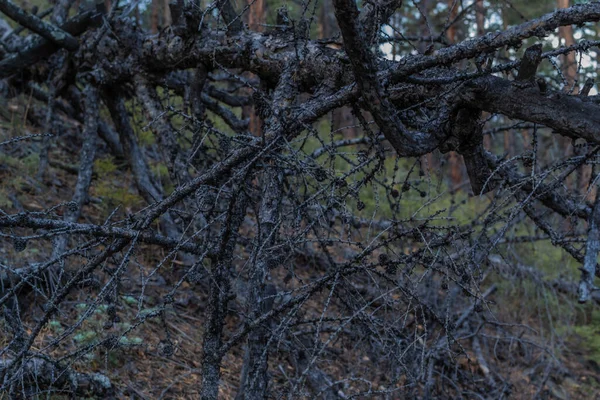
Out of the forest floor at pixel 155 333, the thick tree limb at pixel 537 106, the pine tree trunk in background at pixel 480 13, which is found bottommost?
the forest floor at pixel 155 333

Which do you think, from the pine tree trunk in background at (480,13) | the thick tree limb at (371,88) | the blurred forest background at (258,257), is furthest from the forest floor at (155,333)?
the pine tree trunk in background at (480,13)

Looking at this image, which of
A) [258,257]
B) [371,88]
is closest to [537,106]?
[371,88]

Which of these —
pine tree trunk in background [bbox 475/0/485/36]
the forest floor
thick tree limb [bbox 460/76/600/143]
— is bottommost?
the forest floor

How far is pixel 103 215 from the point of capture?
19.9 ft

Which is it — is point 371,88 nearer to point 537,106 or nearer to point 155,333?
point 537,106

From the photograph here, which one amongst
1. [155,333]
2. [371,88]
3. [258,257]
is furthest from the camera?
[155,333]

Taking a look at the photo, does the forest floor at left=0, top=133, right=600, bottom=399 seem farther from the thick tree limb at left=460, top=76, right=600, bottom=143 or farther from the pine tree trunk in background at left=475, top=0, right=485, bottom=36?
the pine tree trunk in background at left=475, top=0, right=485, bottom=36

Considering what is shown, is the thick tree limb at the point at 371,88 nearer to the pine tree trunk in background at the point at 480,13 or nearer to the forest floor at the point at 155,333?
the forest floor at the point at 155,333

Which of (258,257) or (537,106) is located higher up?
(537,106)

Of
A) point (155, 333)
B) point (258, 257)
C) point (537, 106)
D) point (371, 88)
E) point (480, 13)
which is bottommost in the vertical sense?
point (155, 333)

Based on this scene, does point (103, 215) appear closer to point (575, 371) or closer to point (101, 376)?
point (101, 376)

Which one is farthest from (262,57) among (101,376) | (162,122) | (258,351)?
(101,376)

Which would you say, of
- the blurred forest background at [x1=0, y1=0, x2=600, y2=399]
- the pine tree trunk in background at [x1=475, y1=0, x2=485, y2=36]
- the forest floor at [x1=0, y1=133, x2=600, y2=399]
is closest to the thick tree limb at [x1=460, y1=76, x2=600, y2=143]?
the blurred forest background at [x1=0, y1=0, x2=600, y2=399]

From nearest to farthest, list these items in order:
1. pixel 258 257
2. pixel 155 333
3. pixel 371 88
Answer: pixel 371 88
pixel 258 257
pixel 155 333
